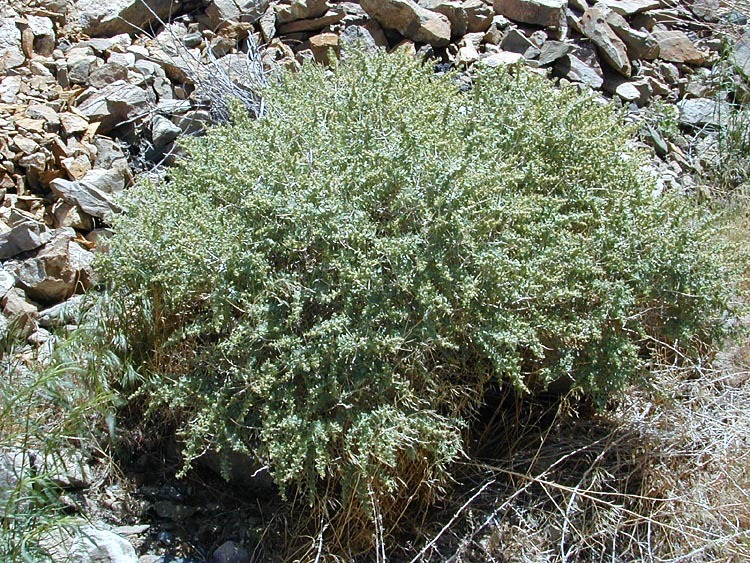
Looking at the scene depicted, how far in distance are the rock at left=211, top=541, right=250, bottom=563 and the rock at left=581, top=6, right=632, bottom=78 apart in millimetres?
3319

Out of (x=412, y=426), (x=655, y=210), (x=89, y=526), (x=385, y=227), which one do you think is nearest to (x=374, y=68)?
(x=385, y=227)

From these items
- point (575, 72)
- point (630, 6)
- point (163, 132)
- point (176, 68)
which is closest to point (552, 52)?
point (575, 72)

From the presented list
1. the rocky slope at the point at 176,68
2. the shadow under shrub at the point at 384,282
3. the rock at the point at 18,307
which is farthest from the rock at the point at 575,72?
the rock at the point at 18,307

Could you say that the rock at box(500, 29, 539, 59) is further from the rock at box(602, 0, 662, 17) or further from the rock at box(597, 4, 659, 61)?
the rock at box(602, 0, 662, 17)

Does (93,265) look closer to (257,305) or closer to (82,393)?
(82,393)

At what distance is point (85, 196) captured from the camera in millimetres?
3746

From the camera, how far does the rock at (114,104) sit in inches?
162

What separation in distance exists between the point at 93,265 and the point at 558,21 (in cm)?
295

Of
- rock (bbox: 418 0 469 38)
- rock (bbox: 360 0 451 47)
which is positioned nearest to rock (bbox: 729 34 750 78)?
rock (bbox: 418 0 469 38)

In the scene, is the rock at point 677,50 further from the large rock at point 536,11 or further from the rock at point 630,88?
the large rock at point 536,11

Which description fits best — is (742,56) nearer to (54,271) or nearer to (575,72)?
(575,72)

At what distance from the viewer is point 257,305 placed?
2.75 m

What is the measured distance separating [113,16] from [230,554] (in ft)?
9.40

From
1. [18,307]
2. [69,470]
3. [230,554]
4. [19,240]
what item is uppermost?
[19,240]
